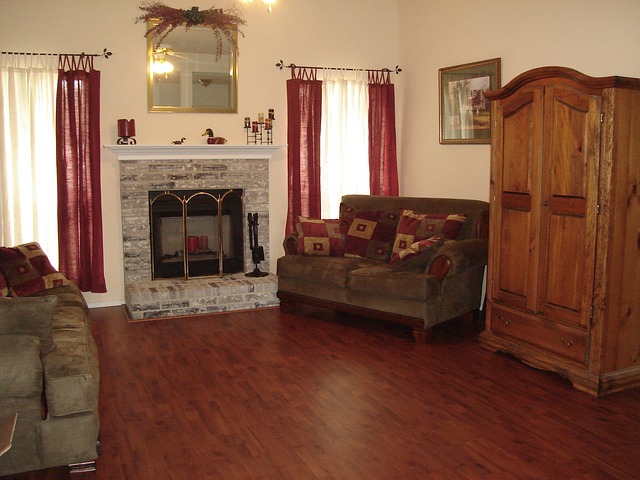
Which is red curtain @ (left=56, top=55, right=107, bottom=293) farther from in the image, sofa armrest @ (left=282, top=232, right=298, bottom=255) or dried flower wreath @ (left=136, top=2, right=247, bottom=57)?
sofa armrest @ (left=282, top=232, right=298, bottom=255)

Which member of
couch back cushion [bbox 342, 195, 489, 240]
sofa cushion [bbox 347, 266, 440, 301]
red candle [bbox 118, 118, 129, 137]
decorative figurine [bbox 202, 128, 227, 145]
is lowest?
sofa cushion [bbox 347, 266, 440, 301]

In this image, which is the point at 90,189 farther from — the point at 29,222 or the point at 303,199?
the point at 303,199

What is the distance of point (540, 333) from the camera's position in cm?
423

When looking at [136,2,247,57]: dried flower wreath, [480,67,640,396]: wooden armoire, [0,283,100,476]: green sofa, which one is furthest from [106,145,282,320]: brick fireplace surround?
[0,283,100,476]: green sofa

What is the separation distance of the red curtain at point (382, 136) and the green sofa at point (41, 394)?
441cm

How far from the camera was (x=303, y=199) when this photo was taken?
6652 mm

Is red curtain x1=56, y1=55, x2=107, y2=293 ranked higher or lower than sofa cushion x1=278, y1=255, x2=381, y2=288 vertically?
higher

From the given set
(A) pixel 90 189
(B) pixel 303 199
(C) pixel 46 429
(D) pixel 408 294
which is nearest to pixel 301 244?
(B) pixel 303 199

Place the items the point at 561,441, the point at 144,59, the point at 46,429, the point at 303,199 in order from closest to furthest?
the point at 46,429
the point at 561,441
the point at 144,59
the point at 303,199

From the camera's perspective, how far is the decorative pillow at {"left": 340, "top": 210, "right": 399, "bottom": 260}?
5738 millimetres

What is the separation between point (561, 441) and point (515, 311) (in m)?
1.33

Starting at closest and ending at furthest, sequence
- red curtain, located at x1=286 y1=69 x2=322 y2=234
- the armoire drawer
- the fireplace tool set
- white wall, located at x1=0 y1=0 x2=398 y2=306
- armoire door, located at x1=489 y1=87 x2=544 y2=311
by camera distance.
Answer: the armoire drawer < armoire door, located at x1=489 y1=87 x2=544 y2=311 < white wall, located at x1=0 y1=0 x2=398 y2=306 < the fireplace tool set < red curtain, located at x1=286 y1=69 x2=322 y2=234

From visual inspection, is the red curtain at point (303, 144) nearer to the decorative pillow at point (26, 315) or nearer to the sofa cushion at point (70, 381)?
the sofa cushion at point (70, 381)

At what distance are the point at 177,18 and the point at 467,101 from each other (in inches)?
108
